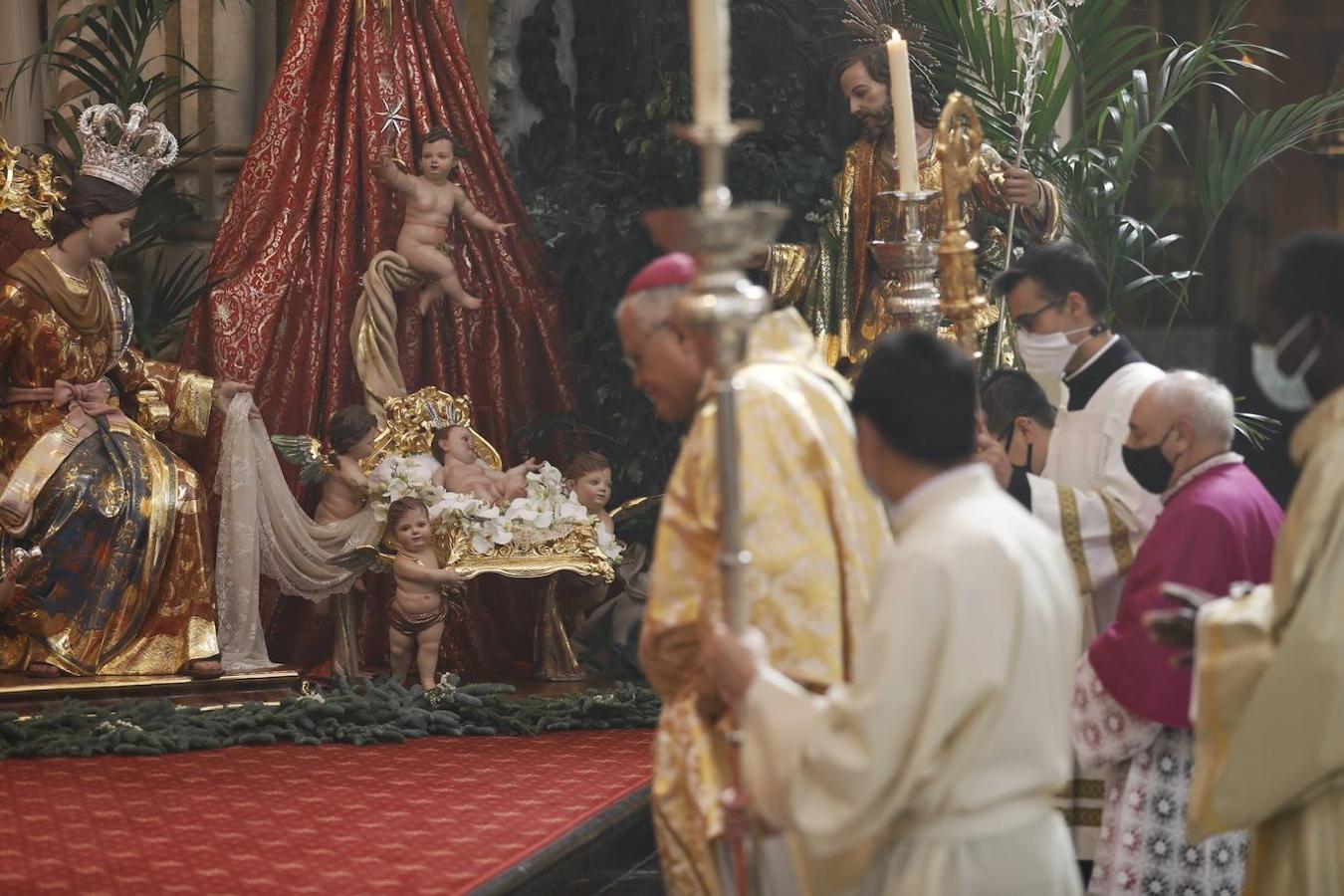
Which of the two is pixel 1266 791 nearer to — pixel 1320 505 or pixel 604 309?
pixel 1320 505

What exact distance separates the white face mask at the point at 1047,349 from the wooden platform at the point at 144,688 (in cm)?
347

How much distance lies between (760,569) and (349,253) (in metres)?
6.01

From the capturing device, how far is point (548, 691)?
8.11 metres

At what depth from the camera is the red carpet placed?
5195 mm

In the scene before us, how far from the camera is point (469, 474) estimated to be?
8297mm

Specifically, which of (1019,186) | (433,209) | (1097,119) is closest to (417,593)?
(433,209)

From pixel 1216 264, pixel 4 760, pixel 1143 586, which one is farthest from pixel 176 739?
pixel 1216 264

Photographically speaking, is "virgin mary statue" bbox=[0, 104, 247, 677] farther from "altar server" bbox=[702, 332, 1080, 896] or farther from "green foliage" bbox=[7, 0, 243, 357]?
"altar server" bbox=[702, 332, 1080, 896]

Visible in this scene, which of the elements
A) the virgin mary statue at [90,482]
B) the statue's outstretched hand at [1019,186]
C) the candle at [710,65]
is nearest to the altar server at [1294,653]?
the candle at [710,65]

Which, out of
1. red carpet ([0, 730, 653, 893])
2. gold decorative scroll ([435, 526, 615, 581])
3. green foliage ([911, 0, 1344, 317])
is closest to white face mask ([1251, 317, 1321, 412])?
A: red carpet ([0, 730, 653, 893])

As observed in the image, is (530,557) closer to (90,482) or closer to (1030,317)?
(90,482)

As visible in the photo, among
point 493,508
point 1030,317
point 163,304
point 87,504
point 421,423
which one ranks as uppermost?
point 1030,317

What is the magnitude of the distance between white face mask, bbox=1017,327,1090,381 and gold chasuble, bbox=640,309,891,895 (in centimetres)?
224

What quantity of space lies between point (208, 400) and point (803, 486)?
5.23 metres
